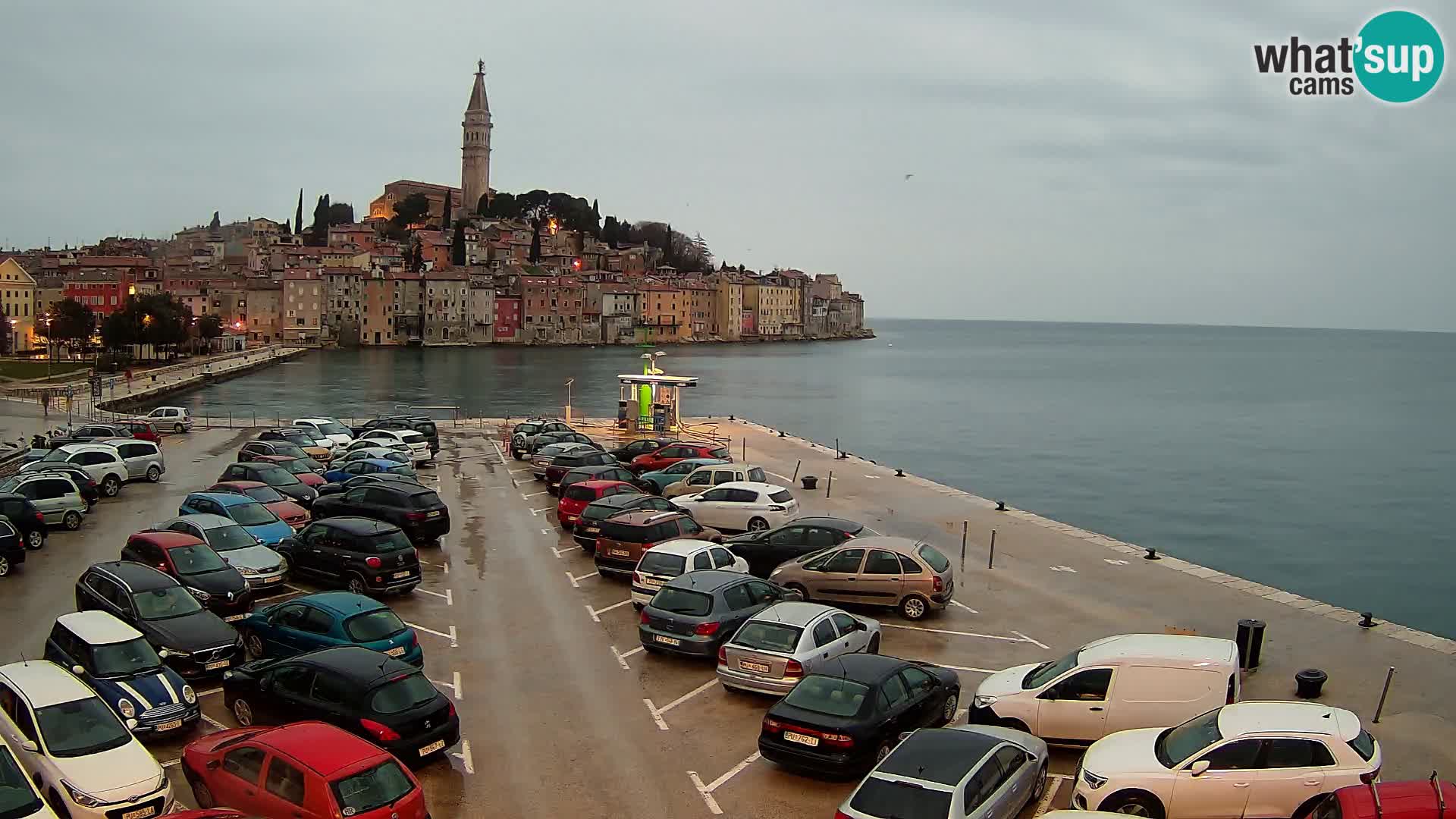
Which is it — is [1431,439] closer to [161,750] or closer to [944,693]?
[944,693]

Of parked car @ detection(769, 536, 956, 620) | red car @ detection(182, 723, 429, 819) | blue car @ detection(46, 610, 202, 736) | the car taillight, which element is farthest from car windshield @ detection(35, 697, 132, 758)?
parked car @ detection(769, 536, 956, 620)

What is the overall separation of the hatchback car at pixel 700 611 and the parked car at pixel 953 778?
4361mm

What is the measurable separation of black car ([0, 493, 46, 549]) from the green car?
1149cm

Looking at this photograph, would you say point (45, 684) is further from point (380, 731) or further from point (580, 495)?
point (580, 495)

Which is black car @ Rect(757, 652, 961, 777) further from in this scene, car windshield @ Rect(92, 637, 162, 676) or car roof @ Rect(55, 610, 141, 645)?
car roof @ Rect(55, 610, 141, 645)

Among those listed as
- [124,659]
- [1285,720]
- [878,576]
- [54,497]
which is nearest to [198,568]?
[124,659]

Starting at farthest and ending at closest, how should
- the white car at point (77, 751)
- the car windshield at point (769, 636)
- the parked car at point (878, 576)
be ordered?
1. the parked car at point (878, 576)
2. the car windshield at point (769, 636)
3. the white car at point (77, 751)

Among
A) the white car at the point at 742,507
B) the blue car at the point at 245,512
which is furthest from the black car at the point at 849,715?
the blue car at the point at 245,512

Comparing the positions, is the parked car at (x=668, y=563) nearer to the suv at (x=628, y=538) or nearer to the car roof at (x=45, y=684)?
the suv at (x=628, y=538)

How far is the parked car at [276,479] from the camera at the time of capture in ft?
71.3

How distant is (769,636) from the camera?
11.5 m

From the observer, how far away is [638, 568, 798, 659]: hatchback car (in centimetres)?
1254

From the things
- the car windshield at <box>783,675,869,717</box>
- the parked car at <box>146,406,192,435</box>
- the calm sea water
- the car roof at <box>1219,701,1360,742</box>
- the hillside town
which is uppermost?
the hillside town

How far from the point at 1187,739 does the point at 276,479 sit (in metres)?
19.1
